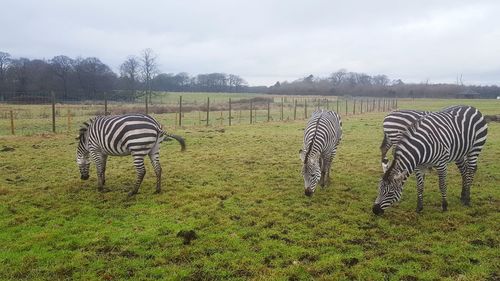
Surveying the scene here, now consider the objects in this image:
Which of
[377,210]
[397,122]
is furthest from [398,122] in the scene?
[377,210]

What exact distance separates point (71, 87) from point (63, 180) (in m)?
57.4

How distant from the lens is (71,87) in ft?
200

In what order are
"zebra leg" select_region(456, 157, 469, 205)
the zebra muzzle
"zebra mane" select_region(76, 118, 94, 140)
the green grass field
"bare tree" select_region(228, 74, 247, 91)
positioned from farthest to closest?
"bare tree" select_region(228, 74, 247, 91) → "zebra mane" select_region(76, 118, 94, 140) → "zebra leg" select_region(456, 157, 469, 205) → the zebra muzzle → the green grass field

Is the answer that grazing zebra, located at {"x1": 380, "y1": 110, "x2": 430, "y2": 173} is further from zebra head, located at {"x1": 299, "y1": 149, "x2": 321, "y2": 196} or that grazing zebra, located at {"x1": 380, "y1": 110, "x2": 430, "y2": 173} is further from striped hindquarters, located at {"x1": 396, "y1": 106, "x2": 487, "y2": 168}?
zebra head, located at {"x1": 299, "y1": 149, "x2": 321, "y2": 196}

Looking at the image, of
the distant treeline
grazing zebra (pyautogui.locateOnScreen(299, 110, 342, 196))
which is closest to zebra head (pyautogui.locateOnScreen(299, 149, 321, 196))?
grazing zebra (pyautogui.locateOnScreen(299, 110, 342, 196))

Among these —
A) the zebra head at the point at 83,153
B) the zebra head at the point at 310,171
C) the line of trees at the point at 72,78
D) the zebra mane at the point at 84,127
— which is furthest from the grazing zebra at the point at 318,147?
the line of trees at the point at 72,78

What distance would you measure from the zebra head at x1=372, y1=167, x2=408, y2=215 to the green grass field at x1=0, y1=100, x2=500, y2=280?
311 millimetres

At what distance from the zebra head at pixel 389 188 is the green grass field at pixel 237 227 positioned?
311 mm

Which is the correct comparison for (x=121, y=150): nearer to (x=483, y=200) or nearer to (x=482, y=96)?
(x=483, y=200)

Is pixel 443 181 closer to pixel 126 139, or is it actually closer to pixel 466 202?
pixel 466 202

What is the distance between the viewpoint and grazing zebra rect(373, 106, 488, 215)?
22.1 feet

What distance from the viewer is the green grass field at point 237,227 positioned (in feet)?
16.4

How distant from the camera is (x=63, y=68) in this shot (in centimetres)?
6200

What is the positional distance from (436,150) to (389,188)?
48.2 inches
